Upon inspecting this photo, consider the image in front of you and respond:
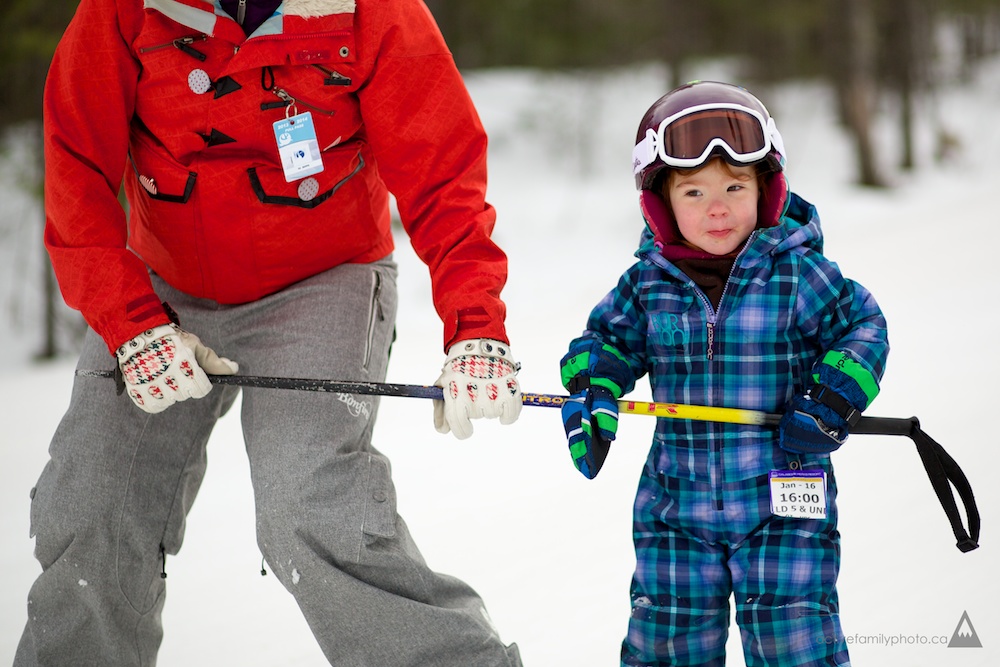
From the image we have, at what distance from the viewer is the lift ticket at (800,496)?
2039 millimetres

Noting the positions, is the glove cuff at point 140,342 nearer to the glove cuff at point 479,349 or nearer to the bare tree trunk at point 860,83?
the glove cuff at point 479,349

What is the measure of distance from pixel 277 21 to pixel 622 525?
222 cm

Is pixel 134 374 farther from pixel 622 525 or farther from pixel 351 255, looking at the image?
pixel 622 525

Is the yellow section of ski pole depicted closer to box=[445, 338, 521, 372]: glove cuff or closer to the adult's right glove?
the adult's right glove

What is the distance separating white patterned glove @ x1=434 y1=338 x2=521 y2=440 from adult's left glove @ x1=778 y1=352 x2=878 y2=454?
1.91 feet

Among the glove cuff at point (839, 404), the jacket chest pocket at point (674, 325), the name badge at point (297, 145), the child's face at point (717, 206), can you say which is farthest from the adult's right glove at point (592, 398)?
the name badge at point (297, 145)

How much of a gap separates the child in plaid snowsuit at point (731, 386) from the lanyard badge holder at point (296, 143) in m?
0.75

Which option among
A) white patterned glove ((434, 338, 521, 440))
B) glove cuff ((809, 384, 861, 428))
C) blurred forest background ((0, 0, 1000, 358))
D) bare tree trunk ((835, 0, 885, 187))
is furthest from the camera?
bare tree trunk ((835, 0, 885, 187))

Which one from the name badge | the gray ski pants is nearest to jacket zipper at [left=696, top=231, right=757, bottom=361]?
the gray ski pants

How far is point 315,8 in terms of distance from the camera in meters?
2.13

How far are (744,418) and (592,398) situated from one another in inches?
12.9

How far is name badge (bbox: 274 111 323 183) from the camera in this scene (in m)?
2.16

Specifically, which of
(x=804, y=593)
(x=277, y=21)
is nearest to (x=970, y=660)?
(x=804, y=593)

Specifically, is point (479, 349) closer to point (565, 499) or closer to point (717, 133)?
point (717, 133)
